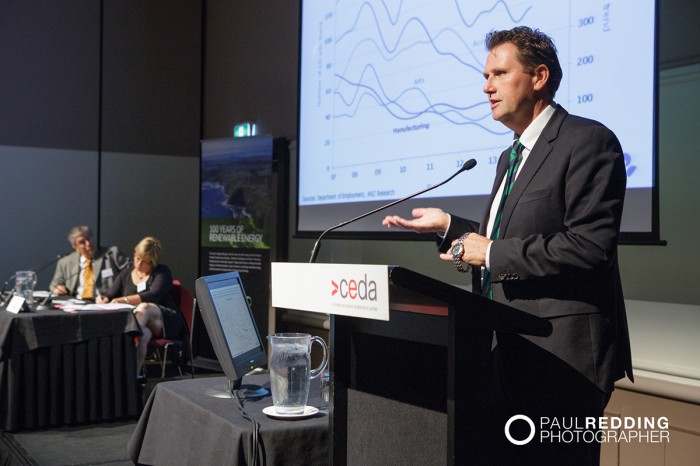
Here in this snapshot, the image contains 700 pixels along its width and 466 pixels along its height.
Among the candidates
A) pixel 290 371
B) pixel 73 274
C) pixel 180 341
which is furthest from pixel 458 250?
pixel 73 274

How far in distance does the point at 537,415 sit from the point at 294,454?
477 millimetres

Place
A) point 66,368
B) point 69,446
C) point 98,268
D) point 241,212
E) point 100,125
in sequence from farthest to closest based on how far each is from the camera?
point 100,125 → point 98,268 → point 241,212 → point 66,368 → point 69,446

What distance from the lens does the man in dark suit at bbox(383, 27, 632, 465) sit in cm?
133

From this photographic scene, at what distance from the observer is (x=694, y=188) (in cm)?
277

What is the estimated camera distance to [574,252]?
51.6 inches

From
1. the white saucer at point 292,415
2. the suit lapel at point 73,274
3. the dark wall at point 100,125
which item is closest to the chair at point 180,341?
the suit lapel at point 73,274

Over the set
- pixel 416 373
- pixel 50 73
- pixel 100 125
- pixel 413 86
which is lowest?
pixel 416 373

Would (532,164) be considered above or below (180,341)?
above

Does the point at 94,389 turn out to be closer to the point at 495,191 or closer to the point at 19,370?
the point at 19,370

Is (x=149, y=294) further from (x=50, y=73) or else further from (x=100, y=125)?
(x=50, y=73)

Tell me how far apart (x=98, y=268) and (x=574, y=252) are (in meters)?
5.27

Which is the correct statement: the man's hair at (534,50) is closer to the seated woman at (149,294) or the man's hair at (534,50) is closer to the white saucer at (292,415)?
the white saucer at (292,415)

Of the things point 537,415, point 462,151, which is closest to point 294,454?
point 537,415

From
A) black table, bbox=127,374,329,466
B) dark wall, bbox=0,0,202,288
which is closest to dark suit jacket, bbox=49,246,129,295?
dark wall, bbox=0,0,202,288
